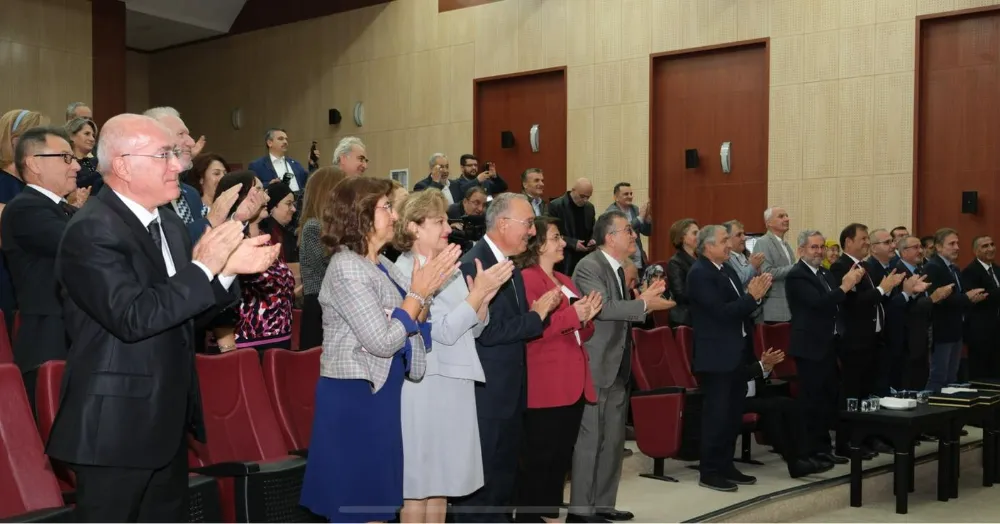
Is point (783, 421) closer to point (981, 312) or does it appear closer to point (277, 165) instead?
point (981, 312)

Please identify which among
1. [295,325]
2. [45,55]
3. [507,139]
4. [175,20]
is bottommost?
[295,325]

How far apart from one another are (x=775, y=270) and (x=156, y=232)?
20.1ft

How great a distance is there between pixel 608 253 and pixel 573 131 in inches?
275

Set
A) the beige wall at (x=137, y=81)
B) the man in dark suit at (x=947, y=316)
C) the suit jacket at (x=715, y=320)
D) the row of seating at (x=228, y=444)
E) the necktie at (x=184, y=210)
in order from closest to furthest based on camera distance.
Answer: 1. the row of seating at (x=228, y=444)
2. the necktie at (x=184, y=210)
3. the suit jacket at (x=715, y=320)
4. the man in dark suit at (x=947, y=316)
5. the beige wall at (x=137, y=81)

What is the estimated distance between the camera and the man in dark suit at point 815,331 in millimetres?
6148

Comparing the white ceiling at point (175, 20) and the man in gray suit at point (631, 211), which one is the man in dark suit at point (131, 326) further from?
the white ceiling at point (175, 20)

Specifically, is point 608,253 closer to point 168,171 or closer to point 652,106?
point 168,171

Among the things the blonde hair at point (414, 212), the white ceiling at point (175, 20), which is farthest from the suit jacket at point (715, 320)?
the white ceiling at point (175, 20)

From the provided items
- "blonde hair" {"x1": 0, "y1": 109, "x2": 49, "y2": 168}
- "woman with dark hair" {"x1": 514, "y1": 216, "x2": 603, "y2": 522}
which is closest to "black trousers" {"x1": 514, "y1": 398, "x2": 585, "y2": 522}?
"woman with dark hair" {"x1": 514, "y1": 216, "x2": 603, "y2": 522}

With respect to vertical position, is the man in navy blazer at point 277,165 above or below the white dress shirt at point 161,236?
above

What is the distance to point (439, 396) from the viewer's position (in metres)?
3.25

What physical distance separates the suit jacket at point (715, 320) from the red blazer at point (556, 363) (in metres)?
1.42

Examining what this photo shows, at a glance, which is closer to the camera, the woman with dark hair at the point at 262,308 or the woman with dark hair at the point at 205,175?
the woman with dark hair at the point at 262,308

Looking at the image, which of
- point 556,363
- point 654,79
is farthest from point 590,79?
point 556,363
